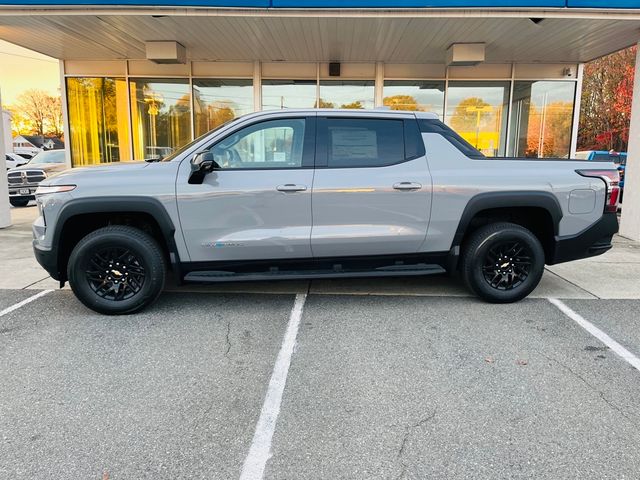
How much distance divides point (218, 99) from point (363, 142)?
802cm

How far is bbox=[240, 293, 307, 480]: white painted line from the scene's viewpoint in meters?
2.53

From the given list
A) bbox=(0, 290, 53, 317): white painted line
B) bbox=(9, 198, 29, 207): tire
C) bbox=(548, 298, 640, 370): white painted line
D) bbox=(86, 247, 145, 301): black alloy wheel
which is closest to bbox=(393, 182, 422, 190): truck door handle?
bbox=(548, 298, 640, 370): white painted line

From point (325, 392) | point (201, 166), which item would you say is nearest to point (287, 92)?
point (201, 166)

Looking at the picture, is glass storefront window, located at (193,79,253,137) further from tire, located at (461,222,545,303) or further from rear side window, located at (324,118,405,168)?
tire, located at (461,222,545,303)

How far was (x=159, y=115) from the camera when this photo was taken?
1217 centimetres

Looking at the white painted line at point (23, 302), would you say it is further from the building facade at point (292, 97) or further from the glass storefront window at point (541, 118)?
the glass storefront window at point (541, 118)

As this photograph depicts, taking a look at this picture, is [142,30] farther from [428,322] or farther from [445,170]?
[428,322]

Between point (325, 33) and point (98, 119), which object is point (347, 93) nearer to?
point (325, 33)

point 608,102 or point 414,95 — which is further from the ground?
point 608,102

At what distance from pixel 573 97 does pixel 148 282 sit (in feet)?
36.5

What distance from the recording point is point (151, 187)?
4.54 meters

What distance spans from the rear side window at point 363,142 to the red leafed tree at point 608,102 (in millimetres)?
26478

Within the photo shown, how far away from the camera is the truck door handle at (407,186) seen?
15.6ft

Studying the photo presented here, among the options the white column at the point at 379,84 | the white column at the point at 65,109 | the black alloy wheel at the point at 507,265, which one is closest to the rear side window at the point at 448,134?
the black alloy wheel at the point at 507,265
